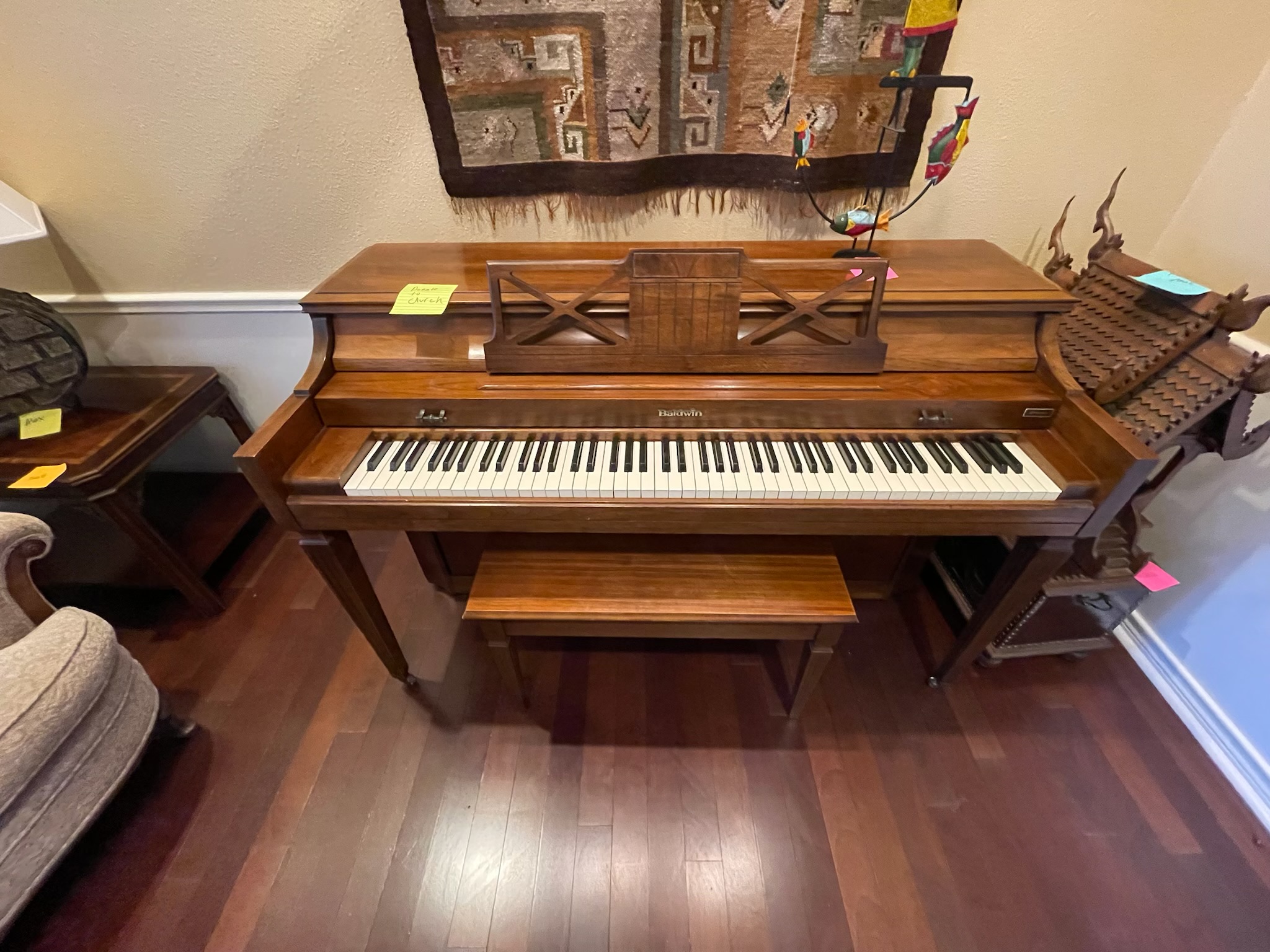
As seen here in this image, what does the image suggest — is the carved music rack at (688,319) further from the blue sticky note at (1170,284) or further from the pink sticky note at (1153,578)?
the pink sticky note at (1153,578)

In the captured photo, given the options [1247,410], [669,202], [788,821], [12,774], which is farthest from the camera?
[669,202]

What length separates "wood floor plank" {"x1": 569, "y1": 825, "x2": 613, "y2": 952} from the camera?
112cm

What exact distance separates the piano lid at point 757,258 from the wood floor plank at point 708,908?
4.16ft

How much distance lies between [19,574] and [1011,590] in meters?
2.12

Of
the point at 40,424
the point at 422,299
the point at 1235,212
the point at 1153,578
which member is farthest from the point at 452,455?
the point at 1235,212

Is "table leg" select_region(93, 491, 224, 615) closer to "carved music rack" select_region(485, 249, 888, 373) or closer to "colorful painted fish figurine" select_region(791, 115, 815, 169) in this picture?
"carved music rack" select_region(485, 249, 888, 373)

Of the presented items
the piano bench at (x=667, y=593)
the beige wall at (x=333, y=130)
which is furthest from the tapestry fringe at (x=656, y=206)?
the piano bench at (x=667, y=593)

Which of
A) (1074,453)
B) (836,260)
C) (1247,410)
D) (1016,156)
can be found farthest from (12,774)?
(1016,156)

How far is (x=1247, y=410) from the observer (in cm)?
106

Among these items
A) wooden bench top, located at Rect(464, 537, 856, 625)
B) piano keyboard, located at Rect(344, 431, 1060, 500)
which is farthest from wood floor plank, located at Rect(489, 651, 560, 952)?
piano keyboard, located at Rect(344, 431, 1060, 500)

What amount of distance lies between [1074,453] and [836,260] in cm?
60

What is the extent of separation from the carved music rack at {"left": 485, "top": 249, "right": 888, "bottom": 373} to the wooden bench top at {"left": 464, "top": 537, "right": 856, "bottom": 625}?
1.35 ft

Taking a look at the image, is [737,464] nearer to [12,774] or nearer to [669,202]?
[669,202]

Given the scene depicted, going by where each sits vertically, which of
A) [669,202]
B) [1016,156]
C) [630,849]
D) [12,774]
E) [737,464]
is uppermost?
[1016,156]
